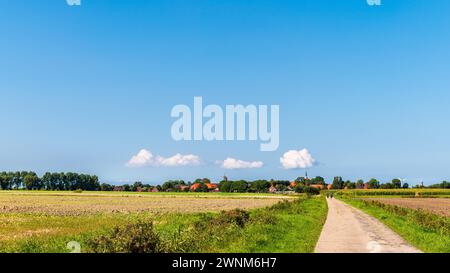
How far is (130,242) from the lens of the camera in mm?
15461

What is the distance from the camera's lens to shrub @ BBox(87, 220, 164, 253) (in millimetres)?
15461

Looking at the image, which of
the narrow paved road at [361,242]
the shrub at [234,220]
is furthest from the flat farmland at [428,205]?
the shrub at [234,220]

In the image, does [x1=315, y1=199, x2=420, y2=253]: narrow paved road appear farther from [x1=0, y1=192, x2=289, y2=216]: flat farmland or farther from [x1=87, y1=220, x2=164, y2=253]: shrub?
[x1=0, y1=192, x2=289, y2=216]: flat farmland

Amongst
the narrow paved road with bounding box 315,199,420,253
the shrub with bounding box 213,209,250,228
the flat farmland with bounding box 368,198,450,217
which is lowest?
the flat farmland with bounding box 368,198,450,217

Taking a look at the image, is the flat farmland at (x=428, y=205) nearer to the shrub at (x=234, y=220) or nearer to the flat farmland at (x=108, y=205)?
the flat farmland at (x=108, y=205)

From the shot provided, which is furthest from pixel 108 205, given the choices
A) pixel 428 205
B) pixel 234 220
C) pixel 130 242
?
pixel 130 242

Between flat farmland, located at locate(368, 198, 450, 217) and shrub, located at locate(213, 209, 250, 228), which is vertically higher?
shrub, located at locate(213, 209, 250, 228)

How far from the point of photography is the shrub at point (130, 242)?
15461 millimetres

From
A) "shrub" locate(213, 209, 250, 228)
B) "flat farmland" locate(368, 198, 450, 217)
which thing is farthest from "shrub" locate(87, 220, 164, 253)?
"flat farmland" locate(368, 198, 450, 217)

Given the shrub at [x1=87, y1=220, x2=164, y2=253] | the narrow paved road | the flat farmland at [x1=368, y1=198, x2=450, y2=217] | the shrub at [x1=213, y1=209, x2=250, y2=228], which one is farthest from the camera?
the flat farmland at [x1=368, y1=198, x2=450, y2=217]

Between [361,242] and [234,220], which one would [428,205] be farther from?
[361,242]
